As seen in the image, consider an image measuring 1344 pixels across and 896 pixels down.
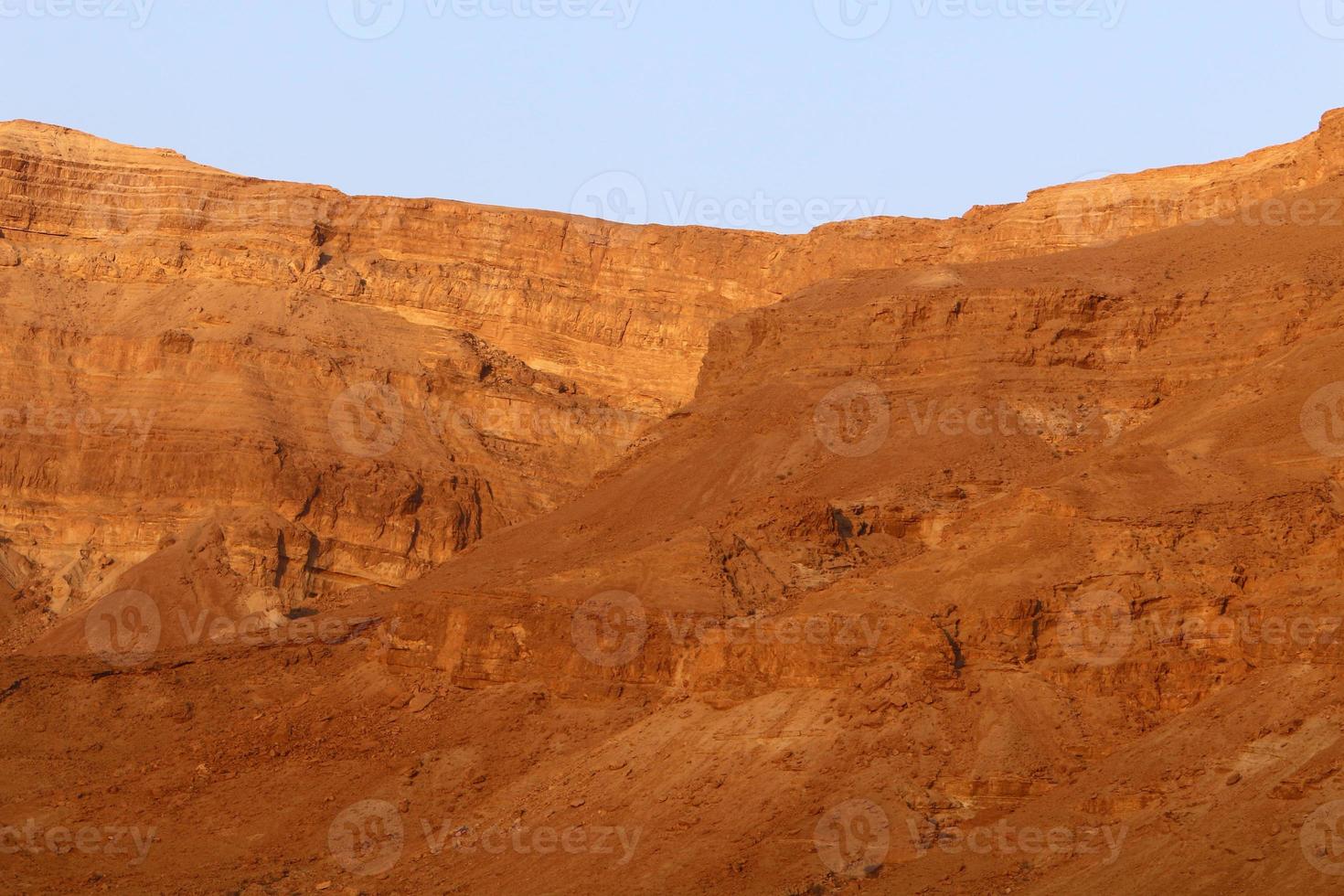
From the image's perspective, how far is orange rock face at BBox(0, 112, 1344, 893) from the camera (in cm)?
3966

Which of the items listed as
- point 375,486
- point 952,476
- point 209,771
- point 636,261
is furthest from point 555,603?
point 636,261

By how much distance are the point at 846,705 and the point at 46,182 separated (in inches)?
2003

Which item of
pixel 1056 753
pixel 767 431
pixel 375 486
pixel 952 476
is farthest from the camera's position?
pixel 375 486

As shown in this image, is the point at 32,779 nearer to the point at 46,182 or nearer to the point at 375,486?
the point at 375,486

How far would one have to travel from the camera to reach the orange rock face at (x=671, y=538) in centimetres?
3966

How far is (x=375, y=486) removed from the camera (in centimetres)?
7288

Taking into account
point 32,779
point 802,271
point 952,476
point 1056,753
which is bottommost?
point 32,779

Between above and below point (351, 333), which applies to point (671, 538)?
below

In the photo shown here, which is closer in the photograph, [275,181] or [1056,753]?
[1056,753]

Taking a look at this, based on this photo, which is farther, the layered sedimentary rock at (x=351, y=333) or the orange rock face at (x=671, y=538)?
the layered sedimentary rock at (x=351, y=333)

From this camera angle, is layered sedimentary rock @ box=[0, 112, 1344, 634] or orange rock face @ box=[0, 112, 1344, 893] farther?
layered sedimentary rock @ box=[0, 112, 1344, 634]

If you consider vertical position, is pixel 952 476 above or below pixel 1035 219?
below

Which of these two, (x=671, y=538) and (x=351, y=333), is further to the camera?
(x=351, y=333)

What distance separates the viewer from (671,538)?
2058 inches
